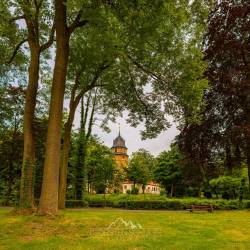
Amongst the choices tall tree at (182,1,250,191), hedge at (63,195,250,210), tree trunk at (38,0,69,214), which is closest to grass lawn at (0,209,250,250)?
tree trunk at (38,0,69,214)

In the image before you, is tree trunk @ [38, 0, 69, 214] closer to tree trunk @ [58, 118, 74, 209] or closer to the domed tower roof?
tree trunk @ [58, 118, 74, 209]

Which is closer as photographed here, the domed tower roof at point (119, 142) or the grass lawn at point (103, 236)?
the grass lawn at point (103, 236)

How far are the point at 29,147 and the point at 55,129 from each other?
206 cm

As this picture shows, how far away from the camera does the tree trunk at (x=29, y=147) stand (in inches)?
582

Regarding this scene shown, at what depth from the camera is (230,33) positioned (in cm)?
2422

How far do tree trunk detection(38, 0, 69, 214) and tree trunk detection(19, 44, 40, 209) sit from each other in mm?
1734

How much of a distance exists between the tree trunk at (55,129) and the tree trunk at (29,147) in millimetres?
1734

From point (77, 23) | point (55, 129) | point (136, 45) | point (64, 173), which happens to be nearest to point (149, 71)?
point (136, 45)

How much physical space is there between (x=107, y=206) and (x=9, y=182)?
8610mm

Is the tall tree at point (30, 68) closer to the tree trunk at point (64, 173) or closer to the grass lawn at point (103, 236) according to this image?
the grass lawn at point (103, 236)

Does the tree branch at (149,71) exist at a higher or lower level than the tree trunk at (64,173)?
higher

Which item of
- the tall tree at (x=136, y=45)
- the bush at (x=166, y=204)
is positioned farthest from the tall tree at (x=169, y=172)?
the tall tree at (x=136, y=45)

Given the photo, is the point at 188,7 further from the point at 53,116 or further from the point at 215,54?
the point at 215,54

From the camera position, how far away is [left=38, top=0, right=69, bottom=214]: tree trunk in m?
13.3
